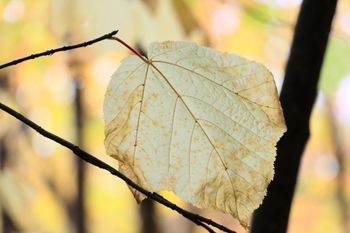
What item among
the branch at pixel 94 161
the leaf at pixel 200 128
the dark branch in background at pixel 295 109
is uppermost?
the dark branch in background at pixel 295 109

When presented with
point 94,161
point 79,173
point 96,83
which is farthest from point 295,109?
point 96,83

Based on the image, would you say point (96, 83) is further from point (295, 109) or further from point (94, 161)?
point (94, 161)

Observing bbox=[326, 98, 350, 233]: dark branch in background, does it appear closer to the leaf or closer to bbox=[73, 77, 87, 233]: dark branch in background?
bbox=[73, 77, 87, 233]: dark branch in background

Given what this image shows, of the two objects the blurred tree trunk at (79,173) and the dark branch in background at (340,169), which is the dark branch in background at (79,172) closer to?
the blurred tree trunk at (79,173)

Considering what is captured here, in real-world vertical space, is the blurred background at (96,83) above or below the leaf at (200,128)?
above

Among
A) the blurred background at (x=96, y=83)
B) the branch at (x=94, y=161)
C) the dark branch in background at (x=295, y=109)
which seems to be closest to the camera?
the branch at (x=94, y=161)

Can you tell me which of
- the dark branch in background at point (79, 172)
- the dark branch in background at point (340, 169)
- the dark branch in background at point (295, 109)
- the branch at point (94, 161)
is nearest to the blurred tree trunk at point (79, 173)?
the dark branch in background at point (79, 172)
